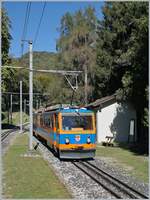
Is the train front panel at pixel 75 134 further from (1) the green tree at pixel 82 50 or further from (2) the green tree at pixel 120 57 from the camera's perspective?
(1) the green tree at pixel 82 50

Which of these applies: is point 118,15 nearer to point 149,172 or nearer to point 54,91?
point 54,91

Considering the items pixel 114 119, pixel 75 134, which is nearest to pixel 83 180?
pixel 75 134

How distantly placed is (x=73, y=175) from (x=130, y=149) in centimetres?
1297

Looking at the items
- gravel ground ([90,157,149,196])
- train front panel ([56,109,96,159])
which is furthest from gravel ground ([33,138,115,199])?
gravel ground ([90,157,149,196])

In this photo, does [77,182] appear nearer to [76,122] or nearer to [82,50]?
[76,122]

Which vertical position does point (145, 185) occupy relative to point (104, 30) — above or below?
below

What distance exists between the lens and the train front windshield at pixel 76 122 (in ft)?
71.9

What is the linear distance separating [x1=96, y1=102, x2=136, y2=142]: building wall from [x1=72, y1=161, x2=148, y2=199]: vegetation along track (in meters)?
15.4

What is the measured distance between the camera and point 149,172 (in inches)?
711

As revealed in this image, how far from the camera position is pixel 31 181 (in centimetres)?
1519

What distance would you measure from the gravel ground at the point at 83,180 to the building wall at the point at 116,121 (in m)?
13.2

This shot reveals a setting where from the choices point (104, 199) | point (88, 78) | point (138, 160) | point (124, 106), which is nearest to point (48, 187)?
point (104, 199)

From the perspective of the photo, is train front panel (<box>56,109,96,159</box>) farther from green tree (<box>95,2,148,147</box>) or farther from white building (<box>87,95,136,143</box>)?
white building (<box>87,95,136,143</box>)

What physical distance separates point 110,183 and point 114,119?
829 inches
